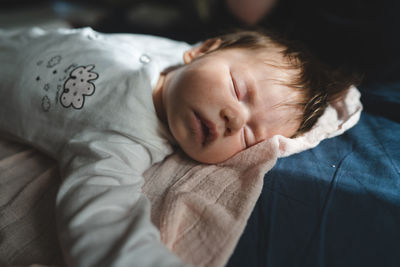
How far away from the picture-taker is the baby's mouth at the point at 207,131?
75cm

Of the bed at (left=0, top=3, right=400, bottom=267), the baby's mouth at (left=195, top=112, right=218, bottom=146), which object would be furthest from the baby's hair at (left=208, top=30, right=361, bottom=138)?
the baby's mouth at (left=195, top=112, right=218, bottom=146)

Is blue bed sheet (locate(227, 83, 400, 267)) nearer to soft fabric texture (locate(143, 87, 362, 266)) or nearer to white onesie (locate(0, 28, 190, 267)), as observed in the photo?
soft fabric texture (locate(143, 87, 362, 266))

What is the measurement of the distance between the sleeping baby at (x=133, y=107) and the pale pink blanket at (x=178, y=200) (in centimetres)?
5

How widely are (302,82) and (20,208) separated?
2.81 feet

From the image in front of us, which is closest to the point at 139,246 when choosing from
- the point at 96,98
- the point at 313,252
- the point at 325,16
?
the point at 313,252

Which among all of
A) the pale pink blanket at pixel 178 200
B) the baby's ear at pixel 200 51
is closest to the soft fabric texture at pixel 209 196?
the pale pink blanket at pixel 178 200

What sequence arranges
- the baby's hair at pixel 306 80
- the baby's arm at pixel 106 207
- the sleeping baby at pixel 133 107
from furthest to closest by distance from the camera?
the baby's hair at pixel 306 80 → the sleeping baby at pixel 133 107 → the baby's arm at pixel 106 207

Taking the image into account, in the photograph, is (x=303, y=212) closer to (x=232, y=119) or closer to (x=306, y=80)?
(x=232, y=119)

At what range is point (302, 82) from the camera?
87 cm

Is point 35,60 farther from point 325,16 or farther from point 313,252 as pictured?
point 325,16

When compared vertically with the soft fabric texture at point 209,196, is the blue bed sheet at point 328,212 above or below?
below

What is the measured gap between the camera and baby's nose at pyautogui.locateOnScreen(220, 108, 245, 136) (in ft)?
2.39

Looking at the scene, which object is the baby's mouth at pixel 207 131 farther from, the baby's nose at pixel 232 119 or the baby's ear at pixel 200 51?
the baby's ear at pixel 200 51

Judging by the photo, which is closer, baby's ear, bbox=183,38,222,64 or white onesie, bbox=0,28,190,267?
white onesie, bbox=0,28,190,267
